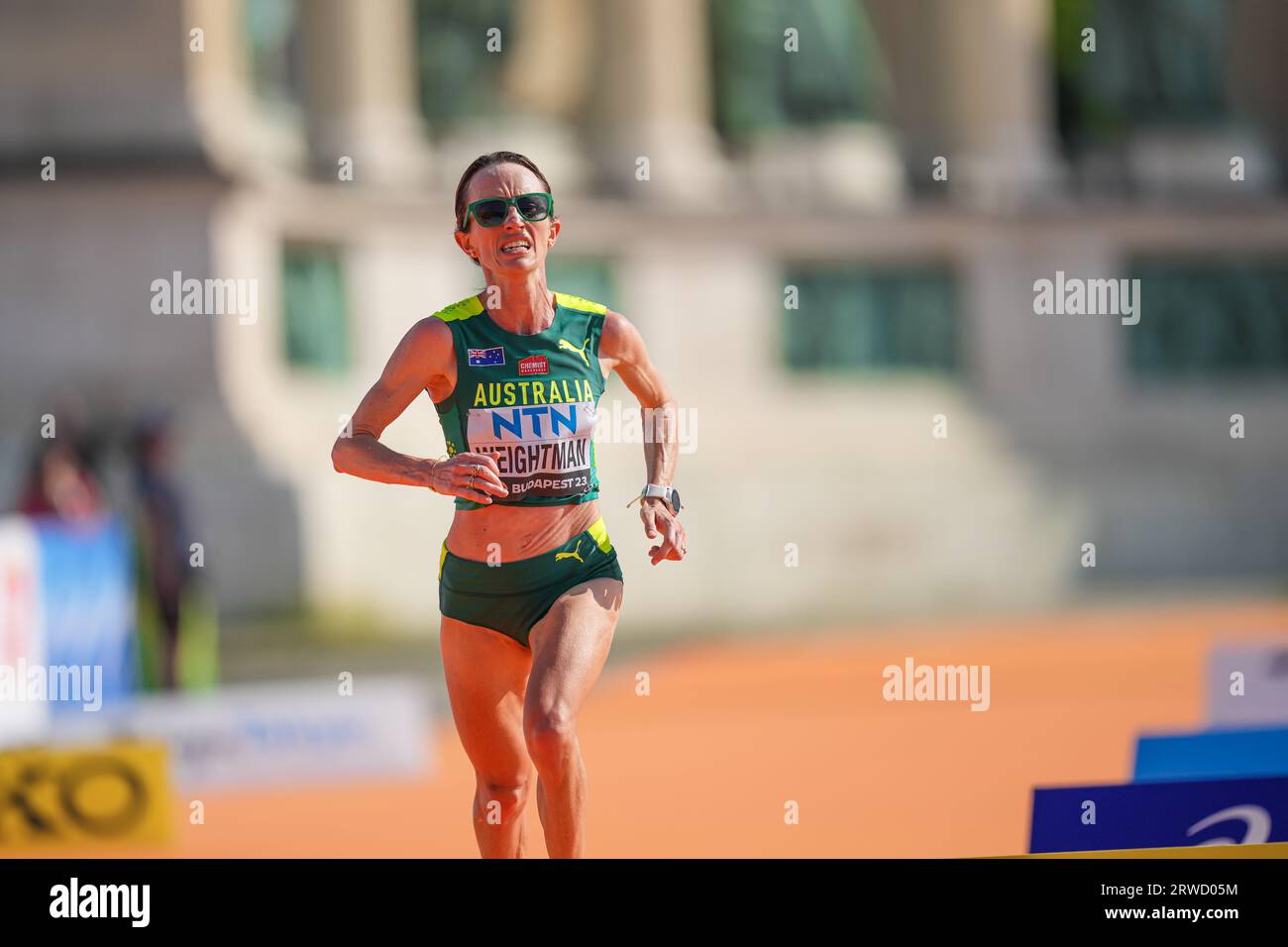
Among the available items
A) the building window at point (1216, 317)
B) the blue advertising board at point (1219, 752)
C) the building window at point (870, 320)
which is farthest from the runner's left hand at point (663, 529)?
the building window at point (1216, 317)

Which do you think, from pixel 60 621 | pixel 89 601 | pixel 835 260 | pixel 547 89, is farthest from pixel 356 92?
pixel 60 621

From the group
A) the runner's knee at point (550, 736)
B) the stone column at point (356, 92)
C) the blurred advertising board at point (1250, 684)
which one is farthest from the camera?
the stone column at point (356, 92)

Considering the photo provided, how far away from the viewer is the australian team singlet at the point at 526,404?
4.57 m

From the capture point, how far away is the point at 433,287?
21.3m

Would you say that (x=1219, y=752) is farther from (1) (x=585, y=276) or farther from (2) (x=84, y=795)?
(1) (x=585, y=276)

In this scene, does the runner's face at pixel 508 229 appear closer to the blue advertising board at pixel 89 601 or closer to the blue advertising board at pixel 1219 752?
the blue advertising board at pixel 1219 752

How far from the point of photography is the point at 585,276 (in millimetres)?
22328

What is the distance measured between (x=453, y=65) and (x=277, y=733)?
13398mm

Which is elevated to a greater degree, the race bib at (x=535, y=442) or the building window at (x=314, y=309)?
the building window at (x=314, y=309)

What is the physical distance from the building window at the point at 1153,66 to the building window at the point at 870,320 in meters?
3.88

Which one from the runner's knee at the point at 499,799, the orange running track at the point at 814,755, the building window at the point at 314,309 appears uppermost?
the building window at the point at 314,309

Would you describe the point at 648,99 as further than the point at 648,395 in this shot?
Yes

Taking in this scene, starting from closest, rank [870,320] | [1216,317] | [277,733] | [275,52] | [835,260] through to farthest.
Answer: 1. [277,733]
2. [275,52]
3. [835,260]
4. [870,320]
5. [1216,317]

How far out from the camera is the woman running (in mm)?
4547
